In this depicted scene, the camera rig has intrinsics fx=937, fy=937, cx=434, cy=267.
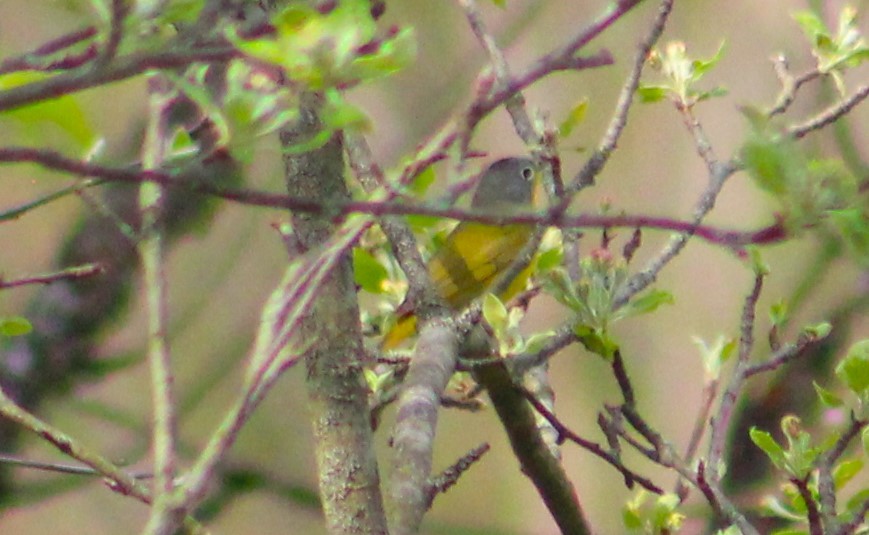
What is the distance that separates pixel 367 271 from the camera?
31.8 inches

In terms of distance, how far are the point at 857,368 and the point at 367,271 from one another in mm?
390

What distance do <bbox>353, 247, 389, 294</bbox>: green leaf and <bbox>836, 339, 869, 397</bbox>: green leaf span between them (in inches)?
14.7

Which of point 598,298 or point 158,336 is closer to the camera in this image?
point 158,336

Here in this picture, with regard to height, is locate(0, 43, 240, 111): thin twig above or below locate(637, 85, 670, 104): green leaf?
below

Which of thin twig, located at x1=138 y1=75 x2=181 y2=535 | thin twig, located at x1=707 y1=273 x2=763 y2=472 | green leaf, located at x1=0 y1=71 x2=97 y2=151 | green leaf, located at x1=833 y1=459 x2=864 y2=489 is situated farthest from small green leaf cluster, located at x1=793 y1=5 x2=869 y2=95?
green leaf, located at x1=0 y1=71 x2=97 y2=151

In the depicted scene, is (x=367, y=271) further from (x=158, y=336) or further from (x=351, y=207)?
(x=351, y=207)

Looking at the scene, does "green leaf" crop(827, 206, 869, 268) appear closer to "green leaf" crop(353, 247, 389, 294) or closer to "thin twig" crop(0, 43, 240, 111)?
"thin twig" crop(0, 43, 240, 111)

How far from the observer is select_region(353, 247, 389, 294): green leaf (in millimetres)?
802

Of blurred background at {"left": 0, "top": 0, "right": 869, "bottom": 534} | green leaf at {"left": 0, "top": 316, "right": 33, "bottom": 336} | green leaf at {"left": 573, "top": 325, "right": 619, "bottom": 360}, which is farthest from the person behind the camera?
blurred background at {"left": 0, "top": 0, "right": 869, "bottom": 534}

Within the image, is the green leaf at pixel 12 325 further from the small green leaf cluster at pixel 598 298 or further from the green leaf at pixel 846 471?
the green leaf at pixel 846 471

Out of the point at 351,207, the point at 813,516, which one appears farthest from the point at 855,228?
the point at 813,516

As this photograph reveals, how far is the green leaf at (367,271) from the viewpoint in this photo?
802 millimetres

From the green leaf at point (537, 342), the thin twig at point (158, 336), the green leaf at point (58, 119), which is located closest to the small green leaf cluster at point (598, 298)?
the green leaf at point (537, 342)

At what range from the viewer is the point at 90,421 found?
1.31 m
